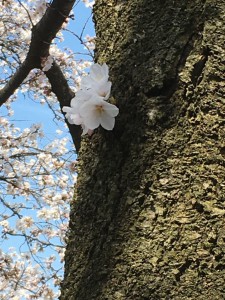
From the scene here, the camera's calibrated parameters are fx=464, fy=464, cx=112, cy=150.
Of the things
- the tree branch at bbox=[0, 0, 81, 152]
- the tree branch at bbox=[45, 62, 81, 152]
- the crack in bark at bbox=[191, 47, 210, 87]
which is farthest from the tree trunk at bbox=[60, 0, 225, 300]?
the tree branch at bbox=[45, 62, 81, 152]

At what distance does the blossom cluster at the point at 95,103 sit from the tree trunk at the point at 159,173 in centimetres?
2

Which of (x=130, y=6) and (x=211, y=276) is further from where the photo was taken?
(x=130, y=6)

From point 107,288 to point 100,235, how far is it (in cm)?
7

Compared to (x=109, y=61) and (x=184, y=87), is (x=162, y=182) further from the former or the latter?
(x=109, y=61)

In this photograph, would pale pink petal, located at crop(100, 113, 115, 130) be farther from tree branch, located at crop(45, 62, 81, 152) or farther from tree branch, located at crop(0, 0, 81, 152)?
tree branch, located at crop(45, 62, 81, 152)

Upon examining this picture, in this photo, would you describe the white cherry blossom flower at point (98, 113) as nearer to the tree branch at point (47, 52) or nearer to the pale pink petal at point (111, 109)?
the pale pink petal at point (111, 109)

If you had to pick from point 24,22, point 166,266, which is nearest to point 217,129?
point 166,266

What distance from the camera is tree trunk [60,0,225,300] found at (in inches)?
21.9

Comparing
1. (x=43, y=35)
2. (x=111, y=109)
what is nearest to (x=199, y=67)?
(x=111, y=109)

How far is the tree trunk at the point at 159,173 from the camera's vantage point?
21.9 inches

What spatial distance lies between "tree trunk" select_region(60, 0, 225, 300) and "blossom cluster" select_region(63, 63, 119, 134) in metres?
0.02

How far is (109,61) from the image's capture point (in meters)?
0.76

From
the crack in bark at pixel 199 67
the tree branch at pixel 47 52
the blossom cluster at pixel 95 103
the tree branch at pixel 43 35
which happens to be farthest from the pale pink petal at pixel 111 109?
the tree branch at pixel 43 35

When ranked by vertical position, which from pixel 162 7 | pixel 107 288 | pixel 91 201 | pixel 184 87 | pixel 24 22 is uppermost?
pixel 24 22
